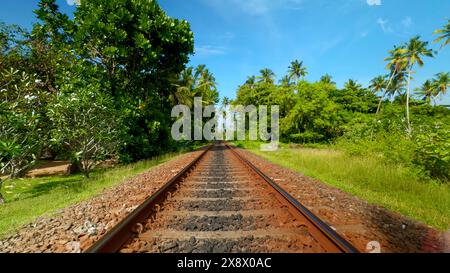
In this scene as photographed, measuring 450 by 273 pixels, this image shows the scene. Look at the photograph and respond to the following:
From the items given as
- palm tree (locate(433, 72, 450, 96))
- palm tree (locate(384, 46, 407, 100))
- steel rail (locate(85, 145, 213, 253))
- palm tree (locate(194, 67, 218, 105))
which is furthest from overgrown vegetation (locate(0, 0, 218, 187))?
palm tree (locate(433, 72, 450, 96))

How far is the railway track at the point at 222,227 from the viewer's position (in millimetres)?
2727

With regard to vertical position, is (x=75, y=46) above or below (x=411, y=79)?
below

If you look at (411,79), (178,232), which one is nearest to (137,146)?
(178,232)

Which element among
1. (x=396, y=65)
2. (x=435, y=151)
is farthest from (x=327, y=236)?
(x=396, y=65)

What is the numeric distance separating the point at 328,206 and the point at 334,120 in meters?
33.9

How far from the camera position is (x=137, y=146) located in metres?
14.7

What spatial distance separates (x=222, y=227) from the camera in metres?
3.33

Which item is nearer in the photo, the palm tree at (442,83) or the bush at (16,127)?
the bush at (16,127)

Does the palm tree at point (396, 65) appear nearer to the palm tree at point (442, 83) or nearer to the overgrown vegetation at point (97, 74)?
the palm tree at point (442, 83)

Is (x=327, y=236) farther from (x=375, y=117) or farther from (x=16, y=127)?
(x=375, y=117)

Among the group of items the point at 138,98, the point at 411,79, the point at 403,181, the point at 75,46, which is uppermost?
the point at 411,79

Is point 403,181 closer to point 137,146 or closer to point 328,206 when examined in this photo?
point 328,206

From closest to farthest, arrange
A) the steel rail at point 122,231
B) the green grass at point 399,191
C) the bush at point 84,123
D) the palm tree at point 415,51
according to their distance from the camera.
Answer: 1. the steel rail at point 122,231
2. the green grass at point 399,191
3. the bush at point 84,123
4. the palm tree at point 415,51

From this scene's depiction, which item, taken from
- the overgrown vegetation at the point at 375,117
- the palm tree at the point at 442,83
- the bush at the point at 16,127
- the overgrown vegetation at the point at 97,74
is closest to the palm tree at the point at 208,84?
the overgrown vegetation at the point at 375,117
